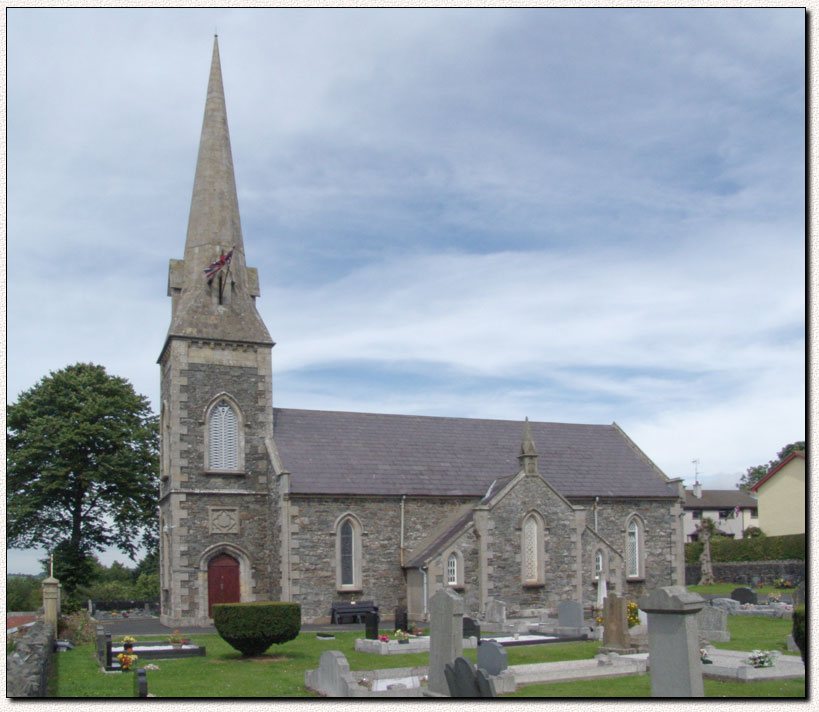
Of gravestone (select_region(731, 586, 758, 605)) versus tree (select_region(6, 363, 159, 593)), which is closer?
gravestone (select_region(731, 586, 758, 605))

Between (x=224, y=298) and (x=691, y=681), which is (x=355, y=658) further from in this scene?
(x=224, y=298)

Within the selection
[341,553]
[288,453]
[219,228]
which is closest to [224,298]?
[219,228]

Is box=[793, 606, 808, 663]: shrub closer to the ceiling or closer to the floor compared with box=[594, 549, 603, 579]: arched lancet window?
closer to the ceiling

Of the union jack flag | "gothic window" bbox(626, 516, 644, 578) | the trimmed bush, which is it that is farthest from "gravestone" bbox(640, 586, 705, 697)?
"gothic window" bbox(626, 516, 644, 578)

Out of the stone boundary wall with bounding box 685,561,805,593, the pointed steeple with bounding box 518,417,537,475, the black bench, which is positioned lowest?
the stone boundary wall with bounding box 685,561,805,593

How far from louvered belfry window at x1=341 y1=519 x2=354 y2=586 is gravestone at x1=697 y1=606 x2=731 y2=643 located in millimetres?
13436

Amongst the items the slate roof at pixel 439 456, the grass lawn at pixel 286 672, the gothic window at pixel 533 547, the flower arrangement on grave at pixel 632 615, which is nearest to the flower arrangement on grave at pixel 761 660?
the grass lawn at pixel 286 672

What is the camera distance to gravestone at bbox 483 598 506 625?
29.1m

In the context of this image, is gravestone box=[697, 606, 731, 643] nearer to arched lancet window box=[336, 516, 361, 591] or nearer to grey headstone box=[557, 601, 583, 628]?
grey headstone box=[557, 601, 583, 628]

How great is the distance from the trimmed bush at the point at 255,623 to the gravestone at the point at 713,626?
11069 millimetres

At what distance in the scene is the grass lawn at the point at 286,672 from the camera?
1602 centimetres

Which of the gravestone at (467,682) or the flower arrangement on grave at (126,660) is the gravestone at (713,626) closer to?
the gravestone at (467,682)

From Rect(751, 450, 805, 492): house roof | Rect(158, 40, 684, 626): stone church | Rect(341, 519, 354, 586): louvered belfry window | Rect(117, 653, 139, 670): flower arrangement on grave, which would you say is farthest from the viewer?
Rect(341, 519, 354, 586): louvered belfry window

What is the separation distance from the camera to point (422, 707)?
35.3 feet
